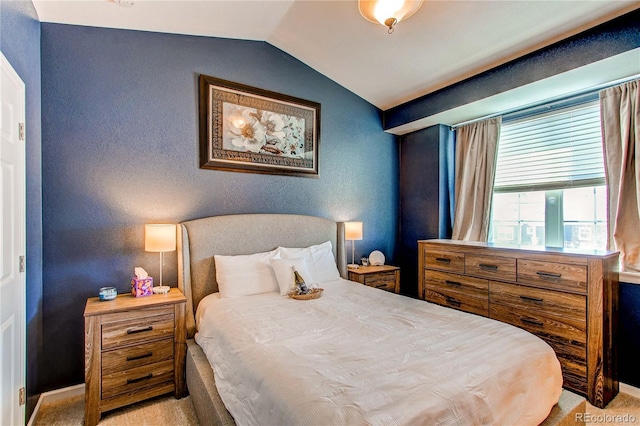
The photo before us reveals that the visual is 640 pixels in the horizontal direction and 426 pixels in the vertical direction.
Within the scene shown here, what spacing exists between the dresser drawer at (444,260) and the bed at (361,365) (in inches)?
37.0

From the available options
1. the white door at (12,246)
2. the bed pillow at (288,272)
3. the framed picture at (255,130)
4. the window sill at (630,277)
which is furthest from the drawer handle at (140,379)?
the window sill at (630,277)

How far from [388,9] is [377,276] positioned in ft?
8.70

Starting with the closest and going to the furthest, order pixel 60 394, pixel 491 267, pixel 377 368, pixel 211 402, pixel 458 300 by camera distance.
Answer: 1. pixel 377 368
2. pixel 211 402
3. pixel 60 394
4. pixel 491 267
5. pixel 458 300

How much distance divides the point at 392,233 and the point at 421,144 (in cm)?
127

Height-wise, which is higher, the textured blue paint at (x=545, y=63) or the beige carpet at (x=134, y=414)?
the textured blue paint at (x=545, y=63)

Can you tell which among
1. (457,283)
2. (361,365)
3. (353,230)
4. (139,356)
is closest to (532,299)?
(457,283)

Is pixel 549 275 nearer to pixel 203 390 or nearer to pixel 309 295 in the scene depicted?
pixel 309 295

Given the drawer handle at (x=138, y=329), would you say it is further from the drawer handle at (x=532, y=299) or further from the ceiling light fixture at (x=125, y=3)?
the drawer handle at (x=532, y=299)

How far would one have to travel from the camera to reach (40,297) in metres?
2.22

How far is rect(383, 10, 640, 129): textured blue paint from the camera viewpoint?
2.14 meters

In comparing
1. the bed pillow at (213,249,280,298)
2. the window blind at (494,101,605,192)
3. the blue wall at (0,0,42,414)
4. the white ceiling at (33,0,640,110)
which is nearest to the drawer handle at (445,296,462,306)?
the window blind at (494,101,605,192)

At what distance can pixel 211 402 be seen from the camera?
1.65m

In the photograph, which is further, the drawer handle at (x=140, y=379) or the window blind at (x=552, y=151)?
the window blind at (x=552, y=151)

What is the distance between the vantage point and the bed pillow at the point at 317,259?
2994 mm
